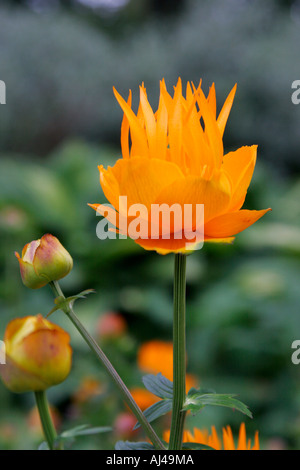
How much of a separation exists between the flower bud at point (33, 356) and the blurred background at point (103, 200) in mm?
405

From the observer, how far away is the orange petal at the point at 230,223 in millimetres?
222

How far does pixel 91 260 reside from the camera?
217 centimetres

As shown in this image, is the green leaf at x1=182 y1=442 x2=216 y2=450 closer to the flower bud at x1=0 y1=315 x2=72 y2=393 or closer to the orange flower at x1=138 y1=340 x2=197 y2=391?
the flower bud at x1=0 y1=315 x2=72 y2=393

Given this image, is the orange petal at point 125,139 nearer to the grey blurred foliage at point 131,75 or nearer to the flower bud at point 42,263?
the flower bud at point 42,263

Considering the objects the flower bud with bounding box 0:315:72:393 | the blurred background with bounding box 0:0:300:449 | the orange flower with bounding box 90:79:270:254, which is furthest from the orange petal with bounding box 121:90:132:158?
the blurred background with bounding box 0:0:300:449

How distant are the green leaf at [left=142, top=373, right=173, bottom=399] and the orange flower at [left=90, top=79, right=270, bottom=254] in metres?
0.08

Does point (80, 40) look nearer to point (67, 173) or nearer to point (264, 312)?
point (67, 173)

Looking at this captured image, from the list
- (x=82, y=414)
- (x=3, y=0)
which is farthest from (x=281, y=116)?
(x=82, y=414)

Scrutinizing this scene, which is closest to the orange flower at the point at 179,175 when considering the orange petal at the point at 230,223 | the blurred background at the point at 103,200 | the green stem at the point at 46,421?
the orange petal at the point at 230,223

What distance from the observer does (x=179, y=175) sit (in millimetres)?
226

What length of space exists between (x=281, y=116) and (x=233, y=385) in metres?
2.37

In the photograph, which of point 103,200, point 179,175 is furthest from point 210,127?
point 103,200

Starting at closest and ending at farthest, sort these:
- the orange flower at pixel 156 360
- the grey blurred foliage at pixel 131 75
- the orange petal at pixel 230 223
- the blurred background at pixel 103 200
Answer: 1. the orange petal at pixel 230 223
2. the orange flower at pixel 156 360
3. the blurred background at pixel 103 200
4. the grey blurred foliage at pixel 131 75

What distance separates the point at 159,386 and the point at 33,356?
0.22 ft
